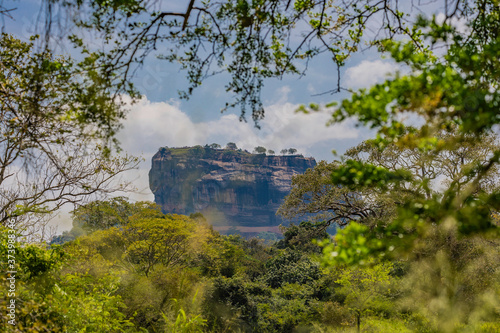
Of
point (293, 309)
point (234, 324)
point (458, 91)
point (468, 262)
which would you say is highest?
point (458, 91)

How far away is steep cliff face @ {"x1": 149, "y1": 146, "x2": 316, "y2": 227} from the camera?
16125 cm

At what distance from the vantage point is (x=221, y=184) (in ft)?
528

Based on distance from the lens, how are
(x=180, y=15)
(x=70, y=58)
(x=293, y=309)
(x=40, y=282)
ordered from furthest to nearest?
1. (x=293, y=309)
2. (x=40, y=282)
3. (x=180, y=15)
4. (x=70, y=58)

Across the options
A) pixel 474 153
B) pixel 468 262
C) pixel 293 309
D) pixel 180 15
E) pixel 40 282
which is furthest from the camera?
pixel 293 309

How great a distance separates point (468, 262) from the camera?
34.2 ft

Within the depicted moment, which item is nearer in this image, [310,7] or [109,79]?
[109,79]

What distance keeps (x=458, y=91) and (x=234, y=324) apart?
571 inches

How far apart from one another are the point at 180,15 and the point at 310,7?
5.36ft

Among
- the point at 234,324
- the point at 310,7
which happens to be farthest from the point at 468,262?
the point at 310,7

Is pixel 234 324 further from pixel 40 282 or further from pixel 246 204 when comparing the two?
pixel 246 204

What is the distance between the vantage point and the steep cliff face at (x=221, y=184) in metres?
161

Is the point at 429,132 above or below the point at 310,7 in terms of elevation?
below

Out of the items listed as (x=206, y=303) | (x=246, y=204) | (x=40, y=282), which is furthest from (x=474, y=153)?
(x=246, y=204)

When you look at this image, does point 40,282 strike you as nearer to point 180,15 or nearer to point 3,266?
point 3,266
